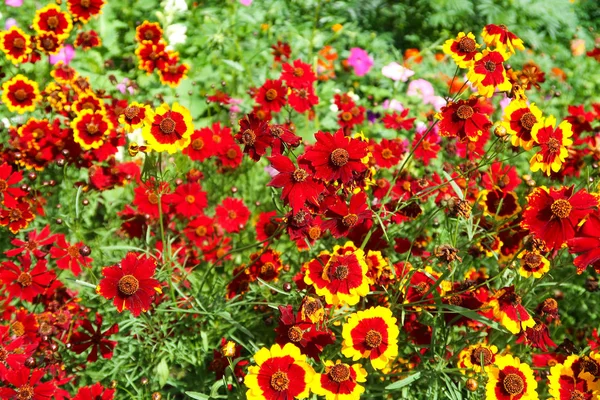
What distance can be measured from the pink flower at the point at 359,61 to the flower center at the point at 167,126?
3.24 m

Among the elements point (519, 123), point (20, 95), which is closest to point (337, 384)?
point (519, 123)

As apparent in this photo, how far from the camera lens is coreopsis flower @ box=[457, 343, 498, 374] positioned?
2.03 meters

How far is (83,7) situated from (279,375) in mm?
2673

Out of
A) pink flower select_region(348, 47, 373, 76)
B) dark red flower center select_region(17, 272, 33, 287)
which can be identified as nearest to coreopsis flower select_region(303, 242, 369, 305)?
dark red flower center select_region(17, 272, 33, 287)

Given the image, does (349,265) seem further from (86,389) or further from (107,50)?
(107,50)

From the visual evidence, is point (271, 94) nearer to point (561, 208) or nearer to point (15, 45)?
point (15, 45)

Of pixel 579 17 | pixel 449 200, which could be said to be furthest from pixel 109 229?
pixel 579 17

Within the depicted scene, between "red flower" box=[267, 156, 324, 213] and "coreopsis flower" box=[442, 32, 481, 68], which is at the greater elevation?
"coreopsis flower" box=[442, 32, 481, 68]

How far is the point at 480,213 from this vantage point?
234cm

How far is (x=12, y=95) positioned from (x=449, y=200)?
107 inches

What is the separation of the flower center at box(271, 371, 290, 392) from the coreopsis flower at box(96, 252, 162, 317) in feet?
1.72

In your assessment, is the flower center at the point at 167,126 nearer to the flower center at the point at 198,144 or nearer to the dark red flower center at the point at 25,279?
the flower center at the point at 198,144

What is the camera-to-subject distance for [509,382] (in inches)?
72.9

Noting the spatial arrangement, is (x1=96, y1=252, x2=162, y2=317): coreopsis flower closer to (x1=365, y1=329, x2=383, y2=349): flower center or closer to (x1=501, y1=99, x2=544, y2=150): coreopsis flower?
(x1=365, y1=329, x2=383, y2=349): flower center
